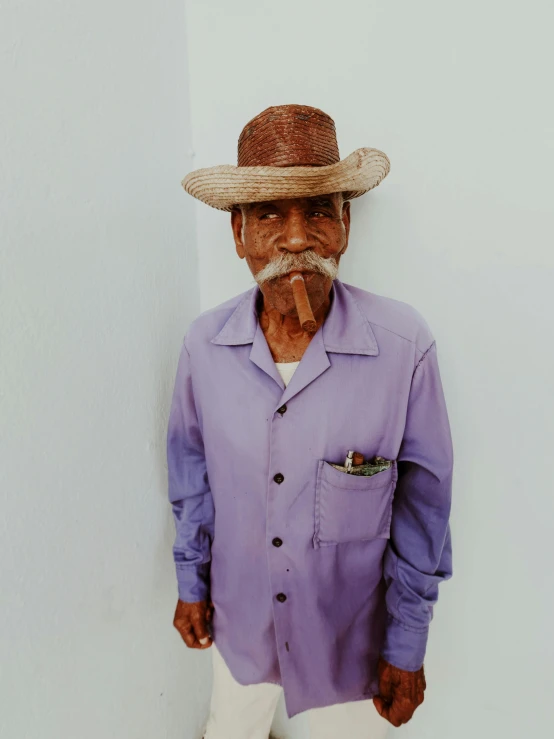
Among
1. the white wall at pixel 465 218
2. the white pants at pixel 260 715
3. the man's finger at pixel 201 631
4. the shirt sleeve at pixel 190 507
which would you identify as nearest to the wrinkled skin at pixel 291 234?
the white wall at pixel 465 218

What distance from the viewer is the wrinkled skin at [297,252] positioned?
786 mm

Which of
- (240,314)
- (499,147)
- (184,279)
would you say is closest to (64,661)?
(240,314)

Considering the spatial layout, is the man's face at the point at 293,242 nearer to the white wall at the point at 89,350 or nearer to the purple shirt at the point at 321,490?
the purple shirt at the point at 321,490

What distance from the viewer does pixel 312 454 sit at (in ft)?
2.83

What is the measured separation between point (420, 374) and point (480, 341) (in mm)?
230

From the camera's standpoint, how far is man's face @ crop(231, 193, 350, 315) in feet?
2.55

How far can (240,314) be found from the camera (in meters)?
0.95

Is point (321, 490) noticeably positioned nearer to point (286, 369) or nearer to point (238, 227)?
point (286, 369)

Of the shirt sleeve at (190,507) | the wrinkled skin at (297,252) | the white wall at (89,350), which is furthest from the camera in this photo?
the shirt sleeve at (190,507)

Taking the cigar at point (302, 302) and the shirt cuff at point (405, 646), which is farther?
the shirt cuff at point (405, 646)

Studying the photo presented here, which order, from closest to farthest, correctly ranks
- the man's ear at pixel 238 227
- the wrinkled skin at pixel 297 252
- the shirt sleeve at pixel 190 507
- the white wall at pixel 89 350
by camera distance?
the white wall at pixel 89 350 → the wrinkled skin at pixel 297 252 → the man's ear at pixel 238 227 → the shirt sleeve at pixel 190 507

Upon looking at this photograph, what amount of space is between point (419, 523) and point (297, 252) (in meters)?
0.60

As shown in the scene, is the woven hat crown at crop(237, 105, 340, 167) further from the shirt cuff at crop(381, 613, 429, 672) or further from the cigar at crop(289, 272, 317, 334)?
the shirt cuff at crop(381, 613, 429, 672)

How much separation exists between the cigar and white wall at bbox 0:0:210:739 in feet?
1.23
